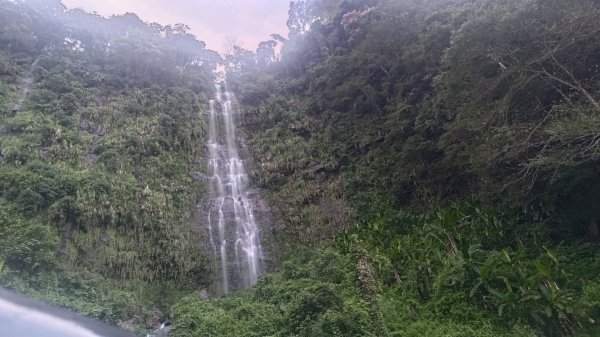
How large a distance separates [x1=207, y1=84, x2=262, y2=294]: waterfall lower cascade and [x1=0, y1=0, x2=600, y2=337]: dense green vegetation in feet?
2.59

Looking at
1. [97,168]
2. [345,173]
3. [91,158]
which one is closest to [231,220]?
[345,173]

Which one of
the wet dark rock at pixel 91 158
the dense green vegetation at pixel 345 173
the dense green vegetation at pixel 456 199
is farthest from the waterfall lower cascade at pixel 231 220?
the wet dark rock at pixel 91 158

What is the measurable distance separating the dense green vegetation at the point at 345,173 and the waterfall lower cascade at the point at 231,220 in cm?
79

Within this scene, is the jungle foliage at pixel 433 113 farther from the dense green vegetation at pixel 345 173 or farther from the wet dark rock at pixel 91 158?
the wet dark rock at pixel 91 158

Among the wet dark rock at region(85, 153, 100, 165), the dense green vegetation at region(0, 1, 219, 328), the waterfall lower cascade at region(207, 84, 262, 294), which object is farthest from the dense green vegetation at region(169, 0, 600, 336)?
the wet dark rock at region(85, 153, 100, 165)

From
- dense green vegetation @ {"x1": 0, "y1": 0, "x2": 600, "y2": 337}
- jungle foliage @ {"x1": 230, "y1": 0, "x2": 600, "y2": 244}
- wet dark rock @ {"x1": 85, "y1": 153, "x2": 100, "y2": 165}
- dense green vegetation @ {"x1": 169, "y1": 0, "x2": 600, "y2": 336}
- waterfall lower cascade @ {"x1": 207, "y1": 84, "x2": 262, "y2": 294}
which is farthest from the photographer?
wet dark rock @ {"x1": 85, "y1": 153, "x2": 100, "y2": 165}

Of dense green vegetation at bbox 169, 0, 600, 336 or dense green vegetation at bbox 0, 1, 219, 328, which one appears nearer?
dense green vegetation at bbox 169, 0, 600, 336

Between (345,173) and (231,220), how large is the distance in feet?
17.4

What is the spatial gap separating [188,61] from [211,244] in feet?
62.6

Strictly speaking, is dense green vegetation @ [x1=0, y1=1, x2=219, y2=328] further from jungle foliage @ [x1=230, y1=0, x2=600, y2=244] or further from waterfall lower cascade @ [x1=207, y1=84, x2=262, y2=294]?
jungle foliage @ [x1=230, y1=0, x2=600, y2=244]

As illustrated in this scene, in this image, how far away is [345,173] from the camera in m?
19.7

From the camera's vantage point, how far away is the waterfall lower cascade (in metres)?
17.2

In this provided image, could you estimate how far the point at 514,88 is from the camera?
9781 mm

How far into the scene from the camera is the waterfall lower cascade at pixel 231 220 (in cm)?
1719
